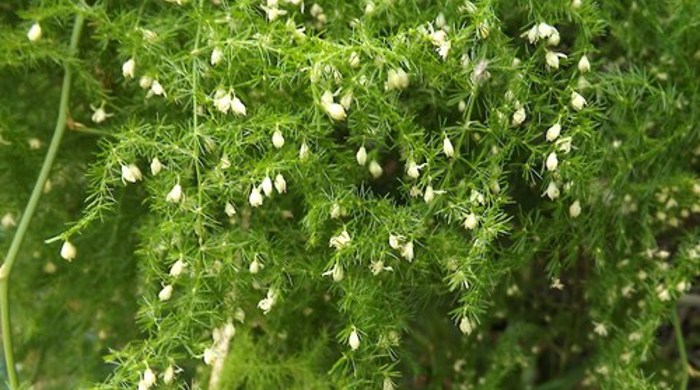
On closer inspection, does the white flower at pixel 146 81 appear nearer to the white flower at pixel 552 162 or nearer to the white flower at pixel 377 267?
the white flower at pixel 377 267

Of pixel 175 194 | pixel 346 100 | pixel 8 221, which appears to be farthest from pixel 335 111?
pixel 8 221

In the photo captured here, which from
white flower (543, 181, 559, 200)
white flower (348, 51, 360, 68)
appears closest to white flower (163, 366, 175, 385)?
white flower (348, 51, 360, 68)

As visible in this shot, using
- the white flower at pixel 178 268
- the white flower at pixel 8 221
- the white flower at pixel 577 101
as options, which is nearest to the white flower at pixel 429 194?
the white flower at pixel 577 101

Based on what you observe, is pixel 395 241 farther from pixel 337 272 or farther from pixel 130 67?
pixel 130 67

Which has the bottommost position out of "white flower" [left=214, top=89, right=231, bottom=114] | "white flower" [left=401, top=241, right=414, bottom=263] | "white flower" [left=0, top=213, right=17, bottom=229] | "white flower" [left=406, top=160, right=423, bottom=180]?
"white flower" [left=0, top=213, right=17, bottom=229]

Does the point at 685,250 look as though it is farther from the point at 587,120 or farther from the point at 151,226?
the point at 151,226

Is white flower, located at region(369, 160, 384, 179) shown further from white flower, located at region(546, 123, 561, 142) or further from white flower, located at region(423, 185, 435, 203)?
white flower, located at region(546, 123, 561, 142)

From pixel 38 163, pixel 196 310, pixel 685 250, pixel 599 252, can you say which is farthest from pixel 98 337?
→ pixel 685 250

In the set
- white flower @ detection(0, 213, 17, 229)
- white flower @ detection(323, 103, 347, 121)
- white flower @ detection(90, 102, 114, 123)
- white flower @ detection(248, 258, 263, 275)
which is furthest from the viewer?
white flower @ detection(0, 213, 17, 229)
